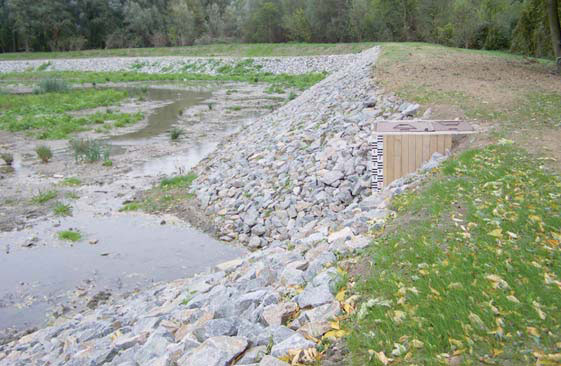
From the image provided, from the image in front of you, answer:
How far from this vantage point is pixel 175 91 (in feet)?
132

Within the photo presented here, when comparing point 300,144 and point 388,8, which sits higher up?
point 388,8

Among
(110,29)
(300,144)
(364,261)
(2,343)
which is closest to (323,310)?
(364,261)

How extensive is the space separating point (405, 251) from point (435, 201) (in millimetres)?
1457

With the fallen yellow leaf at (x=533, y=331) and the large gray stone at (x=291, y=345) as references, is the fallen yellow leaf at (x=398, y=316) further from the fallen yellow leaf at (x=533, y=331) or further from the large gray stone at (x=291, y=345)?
the fallen yellow leaf at (x=533, y=331)

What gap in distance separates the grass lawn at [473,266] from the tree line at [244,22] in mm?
31440

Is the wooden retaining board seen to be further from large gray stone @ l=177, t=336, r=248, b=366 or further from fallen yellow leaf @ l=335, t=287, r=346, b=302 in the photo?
large gray stone @ l=177, t=336, r=248, b=366

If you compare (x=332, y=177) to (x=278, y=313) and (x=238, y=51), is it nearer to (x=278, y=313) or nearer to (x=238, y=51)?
(x=278, y=313)

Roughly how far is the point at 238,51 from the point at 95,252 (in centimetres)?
5078

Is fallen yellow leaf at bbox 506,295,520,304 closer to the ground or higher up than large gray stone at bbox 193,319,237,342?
higher up

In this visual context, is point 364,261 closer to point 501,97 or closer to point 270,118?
point 501,97

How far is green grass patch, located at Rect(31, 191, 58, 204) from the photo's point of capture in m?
13.5

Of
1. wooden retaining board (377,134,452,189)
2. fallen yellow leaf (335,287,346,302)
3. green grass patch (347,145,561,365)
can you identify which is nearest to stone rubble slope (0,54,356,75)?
wooden retaining board (377,134,452,189)

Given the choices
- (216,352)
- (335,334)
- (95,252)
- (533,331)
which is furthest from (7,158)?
(533,331)

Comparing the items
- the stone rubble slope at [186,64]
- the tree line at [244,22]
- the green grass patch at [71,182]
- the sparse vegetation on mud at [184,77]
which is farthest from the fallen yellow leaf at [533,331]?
the stone rubble slope at [186,64]
